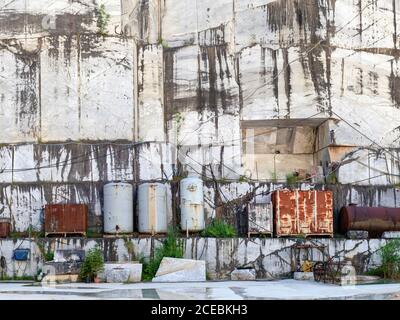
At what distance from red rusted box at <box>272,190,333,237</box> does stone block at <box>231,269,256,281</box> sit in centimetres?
183

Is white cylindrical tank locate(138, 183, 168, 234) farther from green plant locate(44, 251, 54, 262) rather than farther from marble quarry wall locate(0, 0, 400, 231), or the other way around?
green plant locate(44, 251, 54, 262)

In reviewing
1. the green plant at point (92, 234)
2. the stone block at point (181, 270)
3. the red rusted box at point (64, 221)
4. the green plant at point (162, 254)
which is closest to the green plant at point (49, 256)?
the red rusted box at point (64, 221)

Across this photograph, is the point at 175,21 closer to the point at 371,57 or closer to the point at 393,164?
the point at 371,57

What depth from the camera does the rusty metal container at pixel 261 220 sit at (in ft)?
72.3

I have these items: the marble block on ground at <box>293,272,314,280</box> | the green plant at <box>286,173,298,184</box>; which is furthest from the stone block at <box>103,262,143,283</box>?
the green plant at <box>286,173,298,184</box>

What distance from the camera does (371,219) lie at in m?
22.2

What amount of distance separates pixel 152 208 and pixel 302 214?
4.78m

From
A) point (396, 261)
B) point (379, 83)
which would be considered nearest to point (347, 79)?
point (379, 83)

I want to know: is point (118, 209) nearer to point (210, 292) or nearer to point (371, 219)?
point (210, 292)

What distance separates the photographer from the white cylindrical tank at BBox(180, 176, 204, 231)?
72.8 ft

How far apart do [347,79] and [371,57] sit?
1.40 metres

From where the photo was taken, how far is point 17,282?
19984mm

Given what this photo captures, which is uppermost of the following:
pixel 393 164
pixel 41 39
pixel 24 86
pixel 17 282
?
pixel 41 39

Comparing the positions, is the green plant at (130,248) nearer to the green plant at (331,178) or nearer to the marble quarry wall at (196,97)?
the marble quarry wall at (196,97)
